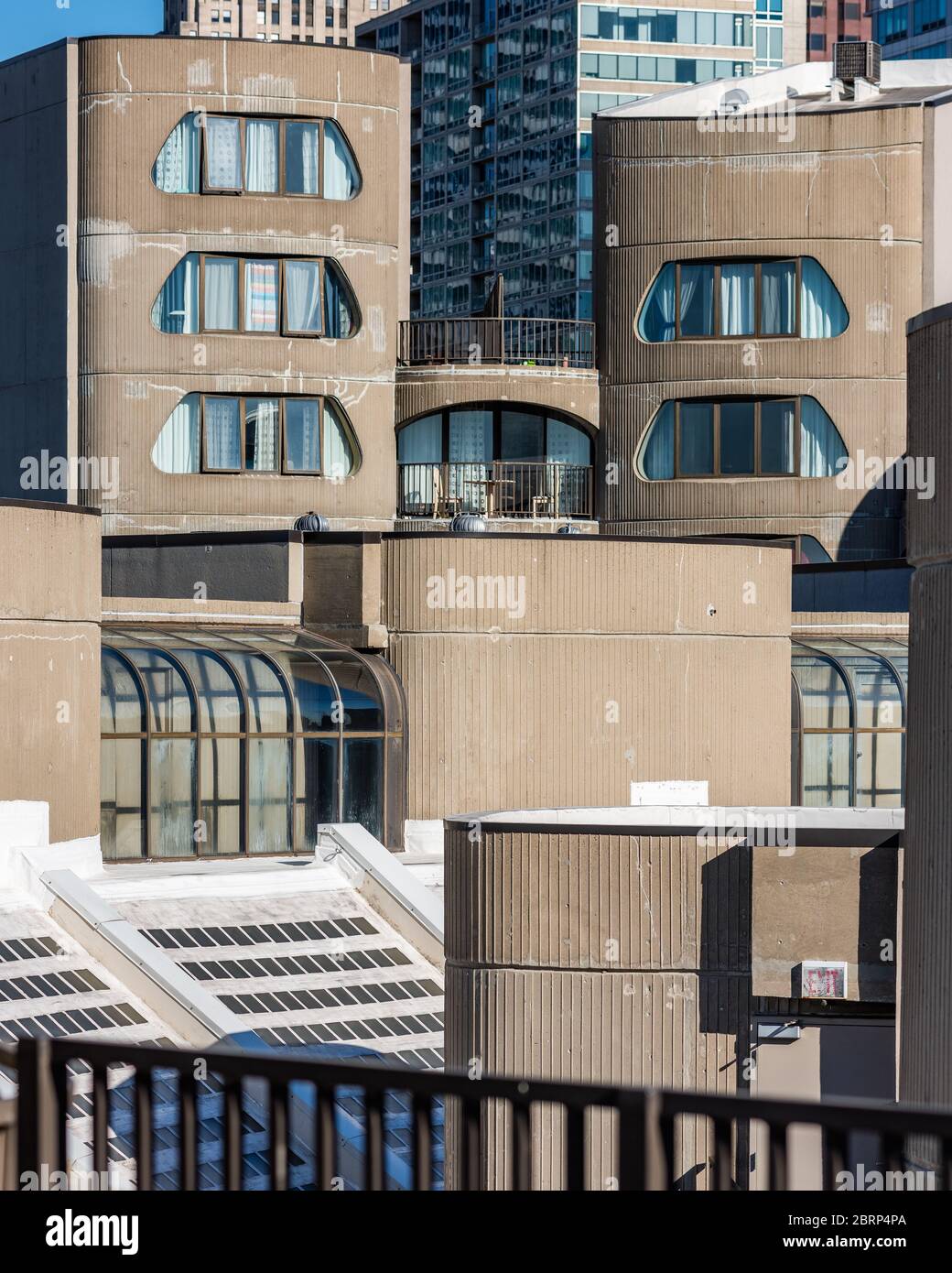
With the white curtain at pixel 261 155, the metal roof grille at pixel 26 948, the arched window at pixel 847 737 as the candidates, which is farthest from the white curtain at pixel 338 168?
the metal roof grille at pixel 26 948

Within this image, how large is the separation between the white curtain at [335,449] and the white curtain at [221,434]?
1.70m

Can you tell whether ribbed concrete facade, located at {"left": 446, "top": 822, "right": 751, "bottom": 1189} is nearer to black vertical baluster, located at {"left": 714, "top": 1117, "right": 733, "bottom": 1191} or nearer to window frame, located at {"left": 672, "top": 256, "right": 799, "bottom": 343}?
black vertical baluster, located at {"left": 714, "top": 1117, "right": 733, "bottom": 1191}

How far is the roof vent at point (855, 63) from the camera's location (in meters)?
41.7

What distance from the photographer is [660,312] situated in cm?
3928

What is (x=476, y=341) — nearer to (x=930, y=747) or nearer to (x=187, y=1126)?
(x=930, y=747)

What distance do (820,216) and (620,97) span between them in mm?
83627

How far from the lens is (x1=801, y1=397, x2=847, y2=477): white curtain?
38750mm

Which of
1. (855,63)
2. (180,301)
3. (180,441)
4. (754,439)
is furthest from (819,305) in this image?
(180,441)

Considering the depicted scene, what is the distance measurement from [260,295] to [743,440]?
32.0 feet

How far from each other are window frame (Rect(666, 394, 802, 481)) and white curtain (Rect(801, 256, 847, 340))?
1332 mm

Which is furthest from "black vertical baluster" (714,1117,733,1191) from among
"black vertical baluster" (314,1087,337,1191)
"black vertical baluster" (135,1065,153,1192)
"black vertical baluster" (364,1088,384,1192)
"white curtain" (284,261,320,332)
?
"white curtain" (284,261,320,332)

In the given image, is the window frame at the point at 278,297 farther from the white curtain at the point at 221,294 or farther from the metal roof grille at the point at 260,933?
the metal roof grille at the point at 260,933

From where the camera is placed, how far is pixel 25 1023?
18641mm
